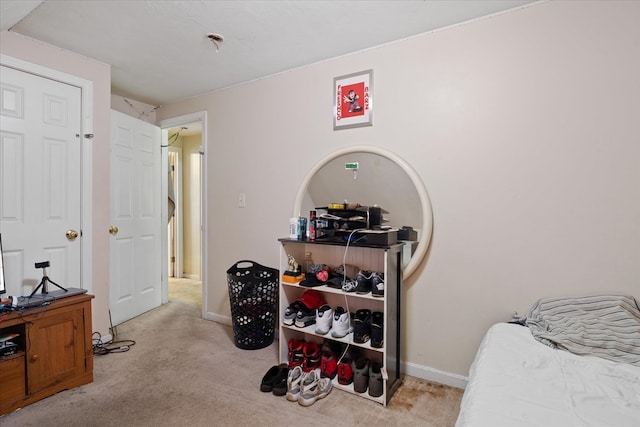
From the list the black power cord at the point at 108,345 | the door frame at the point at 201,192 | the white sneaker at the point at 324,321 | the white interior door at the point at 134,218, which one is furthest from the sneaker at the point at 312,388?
the white interior door at the point at 134,218

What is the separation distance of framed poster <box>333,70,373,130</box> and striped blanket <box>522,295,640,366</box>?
5.05 ft

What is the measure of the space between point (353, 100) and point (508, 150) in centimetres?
107

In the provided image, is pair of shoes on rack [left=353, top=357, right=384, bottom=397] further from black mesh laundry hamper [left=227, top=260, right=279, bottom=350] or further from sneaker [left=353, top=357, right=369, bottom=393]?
black mesh laundry hamper [left=227, top=260, right=279, bottom=350]

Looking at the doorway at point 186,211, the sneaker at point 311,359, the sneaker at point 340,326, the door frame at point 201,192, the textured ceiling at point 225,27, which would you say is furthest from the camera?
the doorway at point 186,211

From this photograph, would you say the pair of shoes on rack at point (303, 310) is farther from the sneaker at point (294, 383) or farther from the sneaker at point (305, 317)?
the sneaker at point (294, 383)

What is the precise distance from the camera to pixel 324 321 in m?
2.09

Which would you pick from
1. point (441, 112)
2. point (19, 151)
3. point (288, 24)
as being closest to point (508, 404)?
point (441, 112)

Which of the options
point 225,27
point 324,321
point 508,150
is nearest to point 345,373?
point 324,321

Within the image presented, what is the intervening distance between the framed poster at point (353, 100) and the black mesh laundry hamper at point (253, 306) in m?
1.32

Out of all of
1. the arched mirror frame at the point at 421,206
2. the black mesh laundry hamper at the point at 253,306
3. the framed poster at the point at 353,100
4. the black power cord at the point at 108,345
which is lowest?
the black power cord at the point at 108,345

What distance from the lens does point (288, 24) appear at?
196 cm

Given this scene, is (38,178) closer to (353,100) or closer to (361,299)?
(353,100)

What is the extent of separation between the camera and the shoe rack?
185 centimetres

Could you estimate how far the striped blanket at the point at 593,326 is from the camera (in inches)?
54.2
